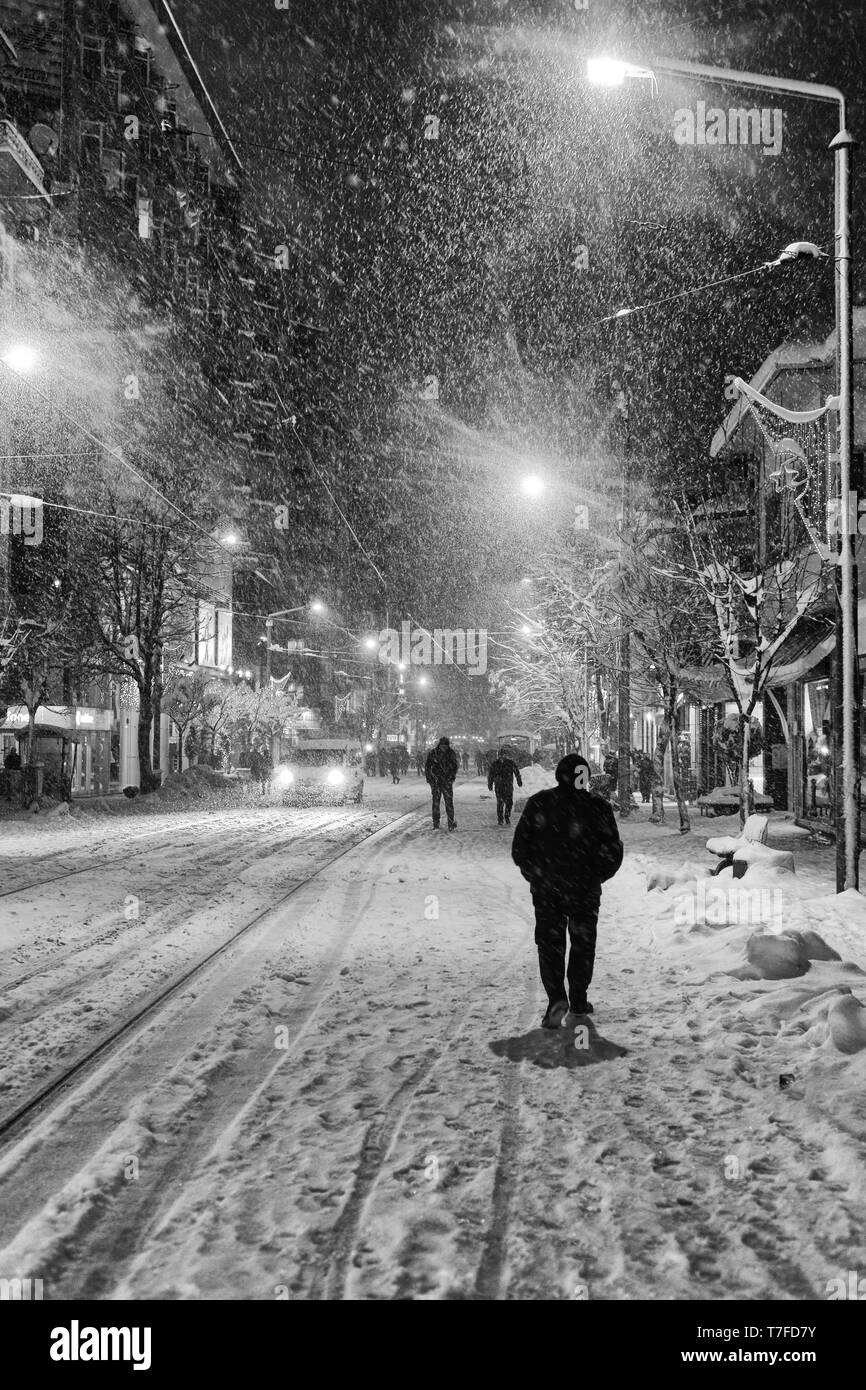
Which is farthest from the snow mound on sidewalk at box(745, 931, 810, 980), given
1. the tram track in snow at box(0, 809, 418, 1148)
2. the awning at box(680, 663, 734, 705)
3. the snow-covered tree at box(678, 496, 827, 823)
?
the awning at box(680, 663, 734, 705)

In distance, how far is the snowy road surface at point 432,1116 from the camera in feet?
10.9

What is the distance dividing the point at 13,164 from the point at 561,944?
137 ft

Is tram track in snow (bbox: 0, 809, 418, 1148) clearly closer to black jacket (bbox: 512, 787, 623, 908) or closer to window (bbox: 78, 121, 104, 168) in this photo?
black jacket (bbox: 512, 787, 623, 908)

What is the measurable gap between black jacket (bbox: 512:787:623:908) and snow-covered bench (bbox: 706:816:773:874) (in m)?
6.41

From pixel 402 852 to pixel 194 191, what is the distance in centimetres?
6894

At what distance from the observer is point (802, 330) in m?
25.3

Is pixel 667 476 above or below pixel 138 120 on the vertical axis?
below

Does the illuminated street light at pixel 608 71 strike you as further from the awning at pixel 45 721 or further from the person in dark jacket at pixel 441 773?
the awning at pixel 45 721

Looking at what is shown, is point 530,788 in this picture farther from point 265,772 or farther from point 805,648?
point 805,648

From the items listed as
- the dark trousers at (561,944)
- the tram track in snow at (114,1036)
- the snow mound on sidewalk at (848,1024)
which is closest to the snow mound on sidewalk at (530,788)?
the dark trousers at (561,944)

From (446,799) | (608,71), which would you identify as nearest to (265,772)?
(446,799)

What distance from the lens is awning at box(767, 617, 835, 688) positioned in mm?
17766
